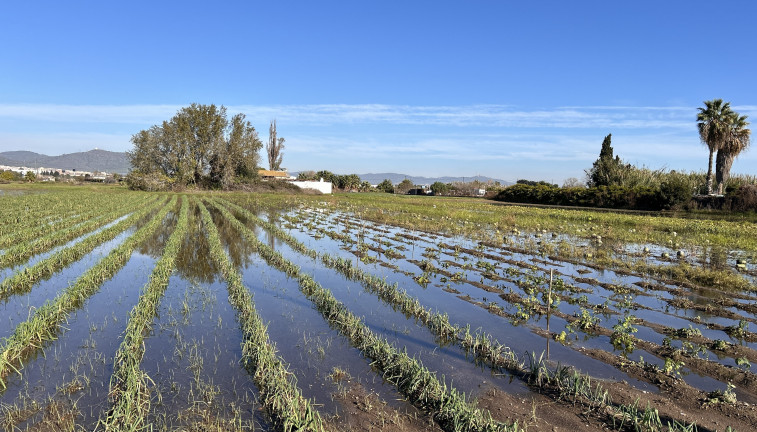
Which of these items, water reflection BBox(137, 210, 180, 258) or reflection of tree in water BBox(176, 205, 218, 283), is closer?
reflection of tree in water BBox(176, 205, 218, 283)

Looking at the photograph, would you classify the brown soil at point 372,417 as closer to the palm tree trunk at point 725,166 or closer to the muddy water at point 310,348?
the muddy water at point 310,348

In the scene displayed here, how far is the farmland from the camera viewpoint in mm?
4117

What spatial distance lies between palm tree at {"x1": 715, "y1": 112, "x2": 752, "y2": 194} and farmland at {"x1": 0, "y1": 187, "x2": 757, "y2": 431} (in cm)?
3118

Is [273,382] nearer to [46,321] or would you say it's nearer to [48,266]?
[46,321]

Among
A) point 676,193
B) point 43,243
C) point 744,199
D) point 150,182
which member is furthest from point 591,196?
point 150,182

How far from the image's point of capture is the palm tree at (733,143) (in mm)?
36031

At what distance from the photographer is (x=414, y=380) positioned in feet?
14.9

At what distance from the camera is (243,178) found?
196 ft

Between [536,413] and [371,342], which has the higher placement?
[371,342]

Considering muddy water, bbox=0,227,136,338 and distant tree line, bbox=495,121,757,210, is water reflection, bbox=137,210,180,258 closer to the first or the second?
muddy water, bbox=0,227,136,338

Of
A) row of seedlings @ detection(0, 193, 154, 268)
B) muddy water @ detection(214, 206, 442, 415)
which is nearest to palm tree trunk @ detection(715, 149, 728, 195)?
muddy water @ detection(214, 206, 442, 415)

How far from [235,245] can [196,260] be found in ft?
9.44

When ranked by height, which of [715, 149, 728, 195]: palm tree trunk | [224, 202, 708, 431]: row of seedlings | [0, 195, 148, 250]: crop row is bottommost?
[224, 202, 708, 431]: row of seedlings

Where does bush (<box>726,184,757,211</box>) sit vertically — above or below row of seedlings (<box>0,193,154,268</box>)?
above
